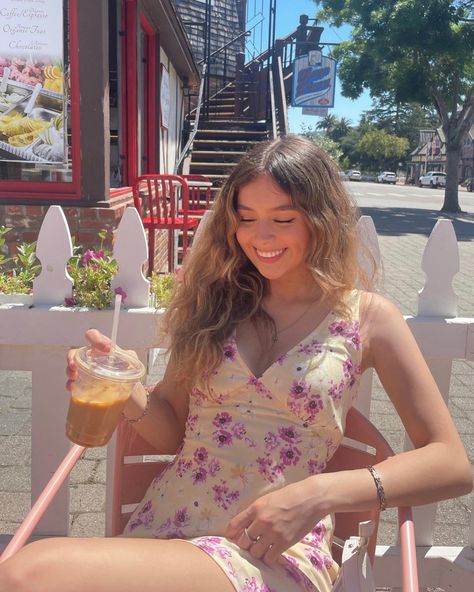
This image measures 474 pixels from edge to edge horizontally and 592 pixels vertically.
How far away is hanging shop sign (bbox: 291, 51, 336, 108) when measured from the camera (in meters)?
16.5

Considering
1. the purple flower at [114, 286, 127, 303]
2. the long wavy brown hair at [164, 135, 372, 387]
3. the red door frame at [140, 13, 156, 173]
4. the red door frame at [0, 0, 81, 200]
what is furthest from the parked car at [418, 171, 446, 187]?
the long wavy brown hair at [164, 135, 372, 387]

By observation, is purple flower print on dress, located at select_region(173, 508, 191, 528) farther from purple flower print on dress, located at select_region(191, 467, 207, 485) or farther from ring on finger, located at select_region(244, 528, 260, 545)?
ring on finger, located at select_region(244, 528, 260, 545)

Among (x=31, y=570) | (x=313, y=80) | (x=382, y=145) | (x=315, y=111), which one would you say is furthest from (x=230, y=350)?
(x=382, y=145)

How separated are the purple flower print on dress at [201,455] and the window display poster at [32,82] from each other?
4292mm

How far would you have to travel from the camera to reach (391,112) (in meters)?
85.9

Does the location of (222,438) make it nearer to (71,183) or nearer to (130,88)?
(71,183)

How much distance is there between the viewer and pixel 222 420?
167cm

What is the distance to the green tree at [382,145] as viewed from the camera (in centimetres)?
8131

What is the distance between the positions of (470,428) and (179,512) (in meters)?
2.64

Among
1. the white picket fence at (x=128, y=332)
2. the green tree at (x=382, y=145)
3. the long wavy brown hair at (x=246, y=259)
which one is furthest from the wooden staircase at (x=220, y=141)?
the green tree at (x=382, y=145)

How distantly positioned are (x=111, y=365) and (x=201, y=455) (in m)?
0.36

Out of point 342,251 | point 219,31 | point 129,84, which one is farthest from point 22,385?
point 219,31

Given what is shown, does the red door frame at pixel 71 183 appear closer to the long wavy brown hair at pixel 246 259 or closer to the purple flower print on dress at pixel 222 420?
the long wavy brown hair at pixel 246 259

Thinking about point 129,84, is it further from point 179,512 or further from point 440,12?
point 440,12
